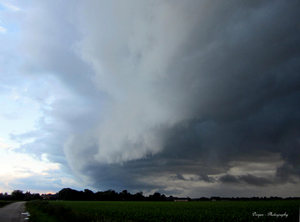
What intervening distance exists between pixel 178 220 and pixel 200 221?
3967 mm

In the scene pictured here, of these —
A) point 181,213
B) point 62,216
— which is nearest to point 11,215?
point 62,216

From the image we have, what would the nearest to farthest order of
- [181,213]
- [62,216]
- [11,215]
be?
[62,216] < [11,215] < [181,213]

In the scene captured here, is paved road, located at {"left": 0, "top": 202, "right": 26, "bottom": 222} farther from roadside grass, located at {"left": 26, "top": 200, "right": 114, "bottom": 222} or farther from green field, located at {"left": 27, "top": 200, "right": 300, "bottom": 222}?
green field, located at {"left": 27, "top": 200, "right": 300, "bottom": 222}

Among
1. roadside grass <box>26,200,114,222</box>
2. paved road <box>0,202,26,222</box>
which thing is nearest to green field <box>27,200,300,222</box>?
roadside grass <box>26,200,114,222</box>

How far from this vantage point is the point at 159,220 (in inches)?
1432

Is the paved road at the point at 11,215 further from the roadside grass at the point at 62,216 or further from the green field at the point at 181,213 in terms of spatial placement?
the green field at the point at 181,213

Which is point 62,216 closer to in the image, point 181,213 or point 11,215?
point 11,215

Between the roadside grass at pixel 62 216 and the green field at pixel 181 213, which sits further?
the green field at pixel 181 213

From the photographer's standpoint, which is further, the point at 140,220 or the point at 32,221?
the point at 140,220

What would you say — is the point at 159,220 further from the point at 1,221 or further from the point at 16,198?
the point at 16,198

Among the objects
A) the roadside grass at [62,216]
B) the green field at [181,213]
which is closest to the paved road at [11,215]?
the roadside grass at [62,216]

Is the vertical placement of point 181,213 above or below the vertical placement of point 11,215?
above

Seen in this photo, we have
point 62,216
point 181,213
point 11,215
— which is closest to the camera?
point 62,216

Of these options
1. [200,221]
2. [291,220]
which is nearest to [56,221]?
[200,221]
